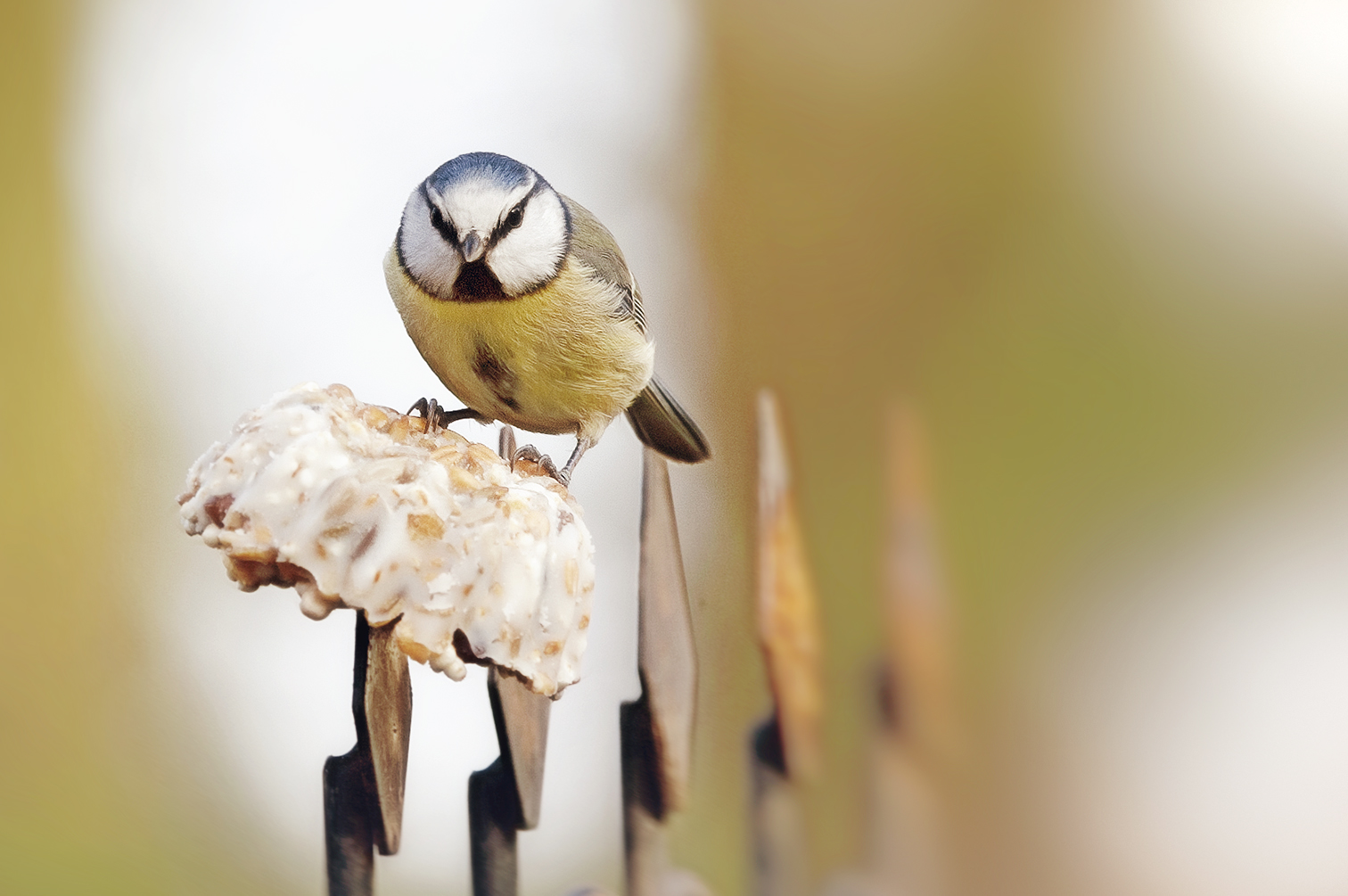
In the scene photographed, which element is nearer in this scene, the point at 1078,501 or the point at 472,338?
the point at 472,338

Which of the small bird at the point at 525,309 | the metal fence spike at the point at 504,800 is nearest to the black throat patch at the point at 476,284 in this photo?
the small bird at the point at 525,309

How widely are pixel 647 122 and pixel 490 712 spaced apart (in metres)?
0.41

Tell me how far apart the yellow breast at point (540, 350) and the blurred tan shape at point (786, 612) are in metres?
0.11

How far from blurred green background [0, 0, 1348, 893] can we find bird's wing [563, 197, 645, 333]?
65 millimetres

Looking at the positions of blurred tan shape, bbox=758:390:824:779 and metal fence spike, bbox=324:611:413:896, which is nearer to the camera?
metal fence spike, bbox=324:611:413:896

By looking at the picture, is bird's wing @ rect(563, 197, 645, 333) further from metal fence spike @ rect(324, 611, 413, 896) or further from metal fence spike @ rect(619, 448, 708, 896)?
metal fence spike @ rect(324, 611, 413, 896)

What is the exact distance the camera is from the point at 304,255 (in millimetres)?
576

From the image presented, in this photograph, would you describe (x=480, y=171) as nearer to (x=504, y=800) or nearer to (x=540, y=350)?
(x=540, y=350)

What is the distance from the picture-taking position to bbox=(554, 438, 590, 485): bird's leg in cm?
56

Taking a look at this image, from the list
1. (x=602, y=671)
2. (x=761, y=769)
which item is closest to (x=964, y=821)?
(x=761, y=769)

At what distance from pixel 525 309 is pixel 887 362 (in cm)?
28

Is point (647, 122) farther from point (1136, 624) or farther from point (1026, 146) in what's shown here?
point (1136, 624)

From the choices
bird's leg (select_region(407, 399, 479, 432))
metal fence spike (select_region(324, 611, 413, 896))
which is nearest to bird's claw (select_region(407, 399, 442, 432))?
bird's leg (select_region(407, 399, 479, 432))

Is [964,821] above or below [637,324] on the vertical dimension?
below
